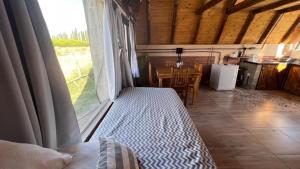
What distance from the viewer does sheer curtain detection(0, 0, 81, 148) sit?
55 cm

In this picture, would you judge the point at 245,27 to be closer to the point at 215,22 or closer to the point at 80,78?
the point at 215,22

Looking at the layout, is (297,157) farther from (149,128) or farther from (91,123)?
(91,123)

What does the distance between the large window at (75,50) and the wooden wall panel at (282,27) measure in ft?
17.9

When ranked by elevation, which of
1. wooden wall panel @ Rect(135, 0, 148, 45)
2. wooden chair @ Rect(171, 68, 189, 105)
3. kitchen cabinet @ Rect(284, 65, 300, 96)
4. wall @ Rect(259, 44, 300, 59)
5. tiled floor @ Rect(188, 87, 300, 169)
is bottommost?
tiled floor @ Rect(188, 87, 300, 169)

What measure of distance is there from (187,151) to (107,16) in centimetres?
174

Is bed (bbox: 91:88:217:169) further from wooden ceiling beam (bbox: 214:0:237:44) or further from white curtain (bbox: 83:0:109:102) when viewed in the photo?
wooden ceiling beam (bbox: 214:0:237:44)

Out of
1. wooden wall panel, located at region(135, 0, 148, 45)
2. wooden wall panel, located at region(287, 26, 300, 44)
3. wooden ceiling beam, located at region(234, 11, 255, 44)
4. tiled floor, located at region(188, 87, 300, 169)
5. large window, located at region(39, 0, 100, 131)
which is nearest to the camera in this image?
large window, located at region(39, 0, 100, 131)

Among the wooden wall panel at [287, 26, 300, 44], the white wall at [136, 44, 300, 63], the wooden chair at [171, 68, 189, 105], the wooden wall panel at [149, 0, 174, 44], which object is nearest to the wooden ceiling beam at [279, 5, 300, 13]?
the wooden wall panel at [287, 26, 300, 44]

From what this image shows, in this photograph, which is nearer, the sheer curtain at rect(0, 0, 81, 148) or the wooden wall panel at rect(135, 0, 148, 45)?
the sheer curtain at rect(0, 0, 81, 148)

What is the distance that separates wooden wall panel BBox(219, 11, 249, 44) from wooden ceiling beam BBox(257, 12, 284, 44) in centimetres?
83

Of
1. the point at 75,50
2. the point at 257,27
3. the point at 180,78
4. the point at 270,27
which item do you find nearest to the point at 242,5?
the point at 257,27

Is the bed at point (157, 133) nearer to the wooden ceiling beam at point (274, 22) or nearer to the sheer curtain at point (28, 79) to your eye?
the sheer curtain at point (28, 79)

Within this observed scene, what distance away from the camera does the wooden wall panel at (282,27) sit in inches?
181

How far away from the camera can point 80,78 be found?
211 cm
